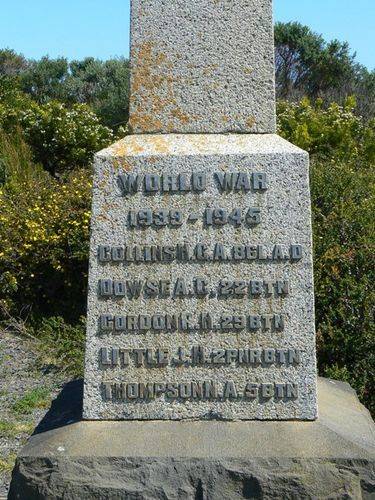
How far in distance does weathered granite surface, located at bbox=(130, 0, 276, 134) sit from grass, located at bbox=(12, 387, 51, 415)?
3.60m

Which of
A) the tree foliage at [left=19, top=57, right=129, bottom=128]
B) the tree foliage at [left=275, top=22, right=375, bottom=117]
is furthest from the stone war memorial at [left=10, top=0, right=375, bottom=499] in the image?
the tree foliage at [left=275, top=22, right=375, bottom=117]

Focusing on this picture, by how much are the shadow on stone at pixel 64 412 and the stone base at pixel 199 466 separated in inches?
8.8

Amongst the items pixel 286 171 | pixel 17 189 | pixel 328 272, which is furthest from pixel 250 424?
pixel 17 189

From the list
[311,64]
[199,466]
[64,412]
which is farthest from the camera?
[311,64]

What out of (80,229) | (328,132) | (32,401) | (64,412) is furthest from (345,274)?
(328,132)

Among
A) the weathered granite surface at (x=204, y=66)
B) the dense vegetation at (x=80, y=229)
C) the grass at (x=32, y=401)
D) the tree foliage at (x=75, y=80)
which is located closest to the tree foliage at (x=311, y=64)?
the tree foliage at (x=75, y=80)

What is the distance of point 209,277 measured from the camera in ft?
10.5

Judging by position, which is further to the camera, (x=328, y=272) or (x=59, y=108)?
(x=59, y=108)

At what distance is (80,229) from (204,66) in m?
5.58

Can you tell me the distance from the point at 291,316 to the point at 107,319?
2.65 ft

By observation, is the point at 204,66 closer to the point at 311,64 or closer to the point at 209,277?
the point at 209,277

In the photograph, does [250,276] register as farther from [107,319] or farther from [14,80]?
[14,80]

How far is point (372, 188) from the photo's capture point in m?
7.70

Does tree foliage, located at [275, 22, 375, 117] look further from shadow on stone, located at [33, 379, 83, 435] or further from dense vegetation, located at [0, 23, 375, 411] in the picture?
shadow on stone, located at [33, 379, 83, 435]
